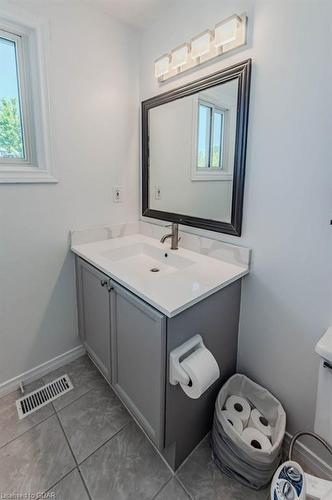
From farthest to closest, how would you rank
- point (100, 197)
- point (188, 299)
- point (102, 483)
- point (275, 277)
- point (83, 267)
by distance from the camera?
point (100, 197) → point (83, 267) → point (275, 277) → point (102, 483) → point (188, 299)

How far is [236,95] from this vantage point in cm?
129

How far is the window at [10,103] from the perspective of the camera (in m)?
1.40

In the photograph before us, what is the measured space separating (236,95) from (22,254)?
1.49m

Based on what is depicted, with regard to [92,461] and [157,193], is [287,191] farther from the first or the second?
[92,461]

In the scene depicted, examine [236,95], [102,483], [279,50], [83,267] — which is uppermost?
[279,50]

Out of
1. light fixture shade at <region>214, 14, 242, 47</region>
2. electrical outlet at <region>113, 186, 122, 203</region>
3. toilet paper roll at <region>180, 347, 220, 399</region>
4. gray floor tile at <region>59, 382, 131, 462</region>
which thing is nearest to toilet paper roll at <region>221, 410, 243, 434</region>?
toilet paper roll at <region>180, 347, 220, 399</region>

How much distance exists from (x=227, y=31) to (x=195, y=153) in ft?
1.92

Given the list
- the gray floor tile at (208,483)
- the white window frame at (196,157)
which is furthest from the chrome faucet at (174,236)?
the gray floor tile at (208,483)

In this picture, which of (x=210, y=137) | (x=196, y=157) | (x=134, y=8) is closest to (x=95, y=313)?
(x=196, y=157)

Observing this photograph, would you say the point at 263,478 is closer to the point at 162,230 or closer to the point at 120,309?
the point at 120,309

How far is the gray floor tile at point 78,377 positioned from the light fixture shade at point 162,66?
2031mm

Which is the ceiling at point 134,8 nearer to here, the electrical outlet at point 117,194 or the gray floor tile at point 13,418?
the electrical outlet at point 117,194

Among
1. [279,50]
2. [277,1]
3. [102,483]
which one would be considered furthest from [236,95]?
[102,483]

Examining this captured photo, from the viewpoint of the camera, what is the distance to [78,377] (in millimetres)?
1758
